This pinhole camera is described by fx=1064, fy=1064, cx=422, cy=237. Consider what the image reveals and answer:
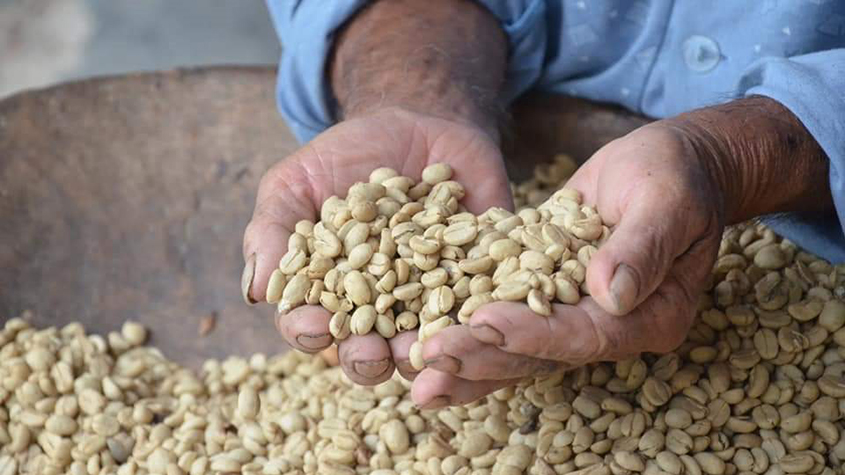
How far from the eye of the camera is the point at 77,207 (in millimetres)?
1762

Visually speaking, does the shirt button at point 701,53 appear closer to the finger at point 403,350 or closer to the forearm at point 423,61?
the forearm at point 423,61

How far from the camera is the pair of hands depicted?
991 mm

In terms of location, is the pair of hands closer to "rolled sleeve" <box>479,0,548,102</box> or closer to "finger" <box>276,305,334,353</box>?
"finger" <box>276,305,334,353</box>

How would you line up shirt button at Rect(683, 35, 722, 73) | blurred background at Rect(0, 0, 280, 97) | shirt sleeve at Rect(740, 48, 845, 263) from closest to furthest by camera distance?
1. shirt sleeve at Rect(740, 48, 845, 263)
2. shirt button at Rect(683, 35, 722, 73)
3. blurred background at Rect(0, 0, 280, 97)

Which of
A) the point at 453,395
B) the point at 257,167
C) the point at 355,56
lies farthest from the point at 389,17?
the point at 453,395

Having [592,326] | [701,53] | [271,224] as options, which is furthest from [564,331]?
[701,53]

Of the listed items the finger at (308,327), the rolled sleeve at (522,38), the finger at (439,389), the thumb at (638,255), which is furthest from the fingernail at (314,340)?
the rolled sleeve at (522,38)

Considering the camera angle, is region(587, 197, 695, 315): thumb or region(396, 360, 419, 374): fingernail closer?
region(587, 197, 695, 315): thumb

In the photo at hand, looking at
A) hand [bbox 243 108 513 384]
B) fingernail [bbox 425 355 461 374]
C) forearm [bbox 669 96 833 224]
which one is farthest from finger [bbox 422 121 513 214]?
fingernail [bbox 425 355 461 374]

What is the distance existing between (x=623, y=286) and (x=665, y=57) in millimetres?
684

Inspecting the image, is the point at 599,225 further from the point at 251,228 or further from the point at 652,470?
the point at 251,228

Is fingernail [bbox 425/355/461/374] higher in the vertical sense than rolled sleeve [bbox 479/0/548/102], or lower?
higher

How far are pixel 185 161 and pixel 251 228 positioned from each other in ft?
2.06

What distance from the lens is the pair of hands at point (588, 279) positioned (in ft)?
3.25
